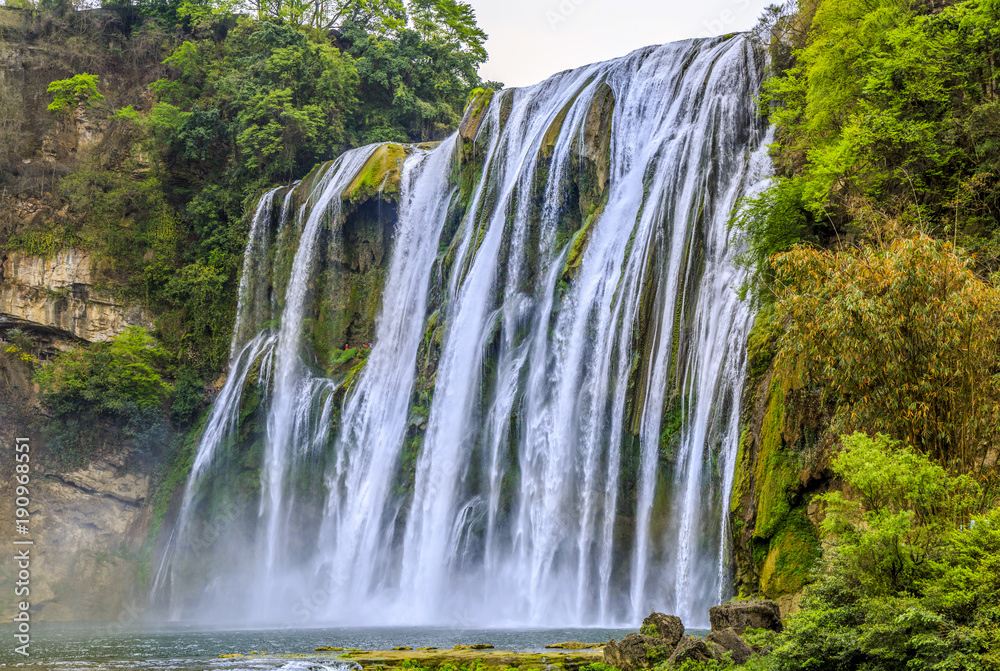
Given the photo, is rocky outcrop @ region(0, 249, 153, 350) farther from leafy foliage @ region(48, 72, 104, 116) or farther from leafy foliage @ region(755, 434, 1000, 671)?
leafy foliage @ region(755, 434, 1000, 671)

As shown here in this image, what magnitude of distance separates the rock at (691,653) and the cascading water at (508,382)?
18.4 feet

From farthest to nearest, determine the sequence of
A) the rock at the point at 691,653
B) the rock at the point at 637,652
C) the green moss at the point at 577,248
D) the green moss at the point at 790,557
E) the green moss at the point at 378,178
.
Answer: the green moss at the point at 378,178
the green moss at the point at 577,248
the green moss at the point at 790,557
the rock at the point at 637,652
the rock at the point at 691,653

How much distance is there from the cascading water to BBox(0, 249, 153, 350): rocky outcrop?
566cm

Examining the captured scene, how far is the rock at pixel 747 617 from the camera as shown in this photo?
1087 cm

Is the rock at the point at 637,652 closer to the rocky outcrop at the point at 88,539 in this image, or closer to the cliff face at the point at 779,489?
the cliff face at the point at 779,489

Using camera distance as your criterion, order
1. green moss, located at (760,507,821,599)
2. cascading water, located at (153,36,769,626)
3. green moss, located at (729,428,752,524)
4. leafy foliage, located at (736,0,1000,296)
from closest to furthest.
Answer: green moss, located at (760,507,821,599), leafy foliage, located at (736,0,1000,296), green moss, located at (729,428,752,524), cascading water, located at (153,36,769,626)

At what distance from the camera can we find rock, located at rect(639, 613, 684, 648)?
36.3 ft

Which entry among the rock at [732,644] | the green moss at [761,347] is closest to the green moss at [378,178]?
the green moss at [761,347]

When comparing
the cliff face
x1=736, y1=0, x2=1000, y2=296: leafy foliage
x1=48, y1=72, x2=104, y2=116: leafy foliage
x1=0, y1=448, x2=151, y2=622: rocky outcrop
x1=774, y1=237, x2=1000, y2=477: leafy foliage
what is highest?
x1=48, y1=72, x2=104, y2=116: leafy foliage

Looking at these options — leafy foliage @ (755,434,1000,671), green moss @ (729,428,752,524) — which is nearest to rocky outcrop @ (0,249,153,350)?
green moss @ (729,428,752,524)

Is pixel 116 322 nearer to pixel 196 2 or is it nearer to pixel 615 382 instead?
pixel 196 2

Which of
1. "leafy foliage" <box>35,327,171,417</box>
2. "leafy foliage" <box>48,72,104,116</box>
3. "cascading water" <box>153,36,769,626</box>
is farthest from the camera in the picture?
"leafy foliage" <box>48,72,104,116</box>

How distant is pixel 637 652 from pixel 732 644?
1.24 metres

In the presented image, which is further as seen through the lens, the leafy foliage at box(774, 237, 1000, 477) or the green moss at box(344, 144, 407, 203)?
the green moss at box(344, 144, 407, 203)
